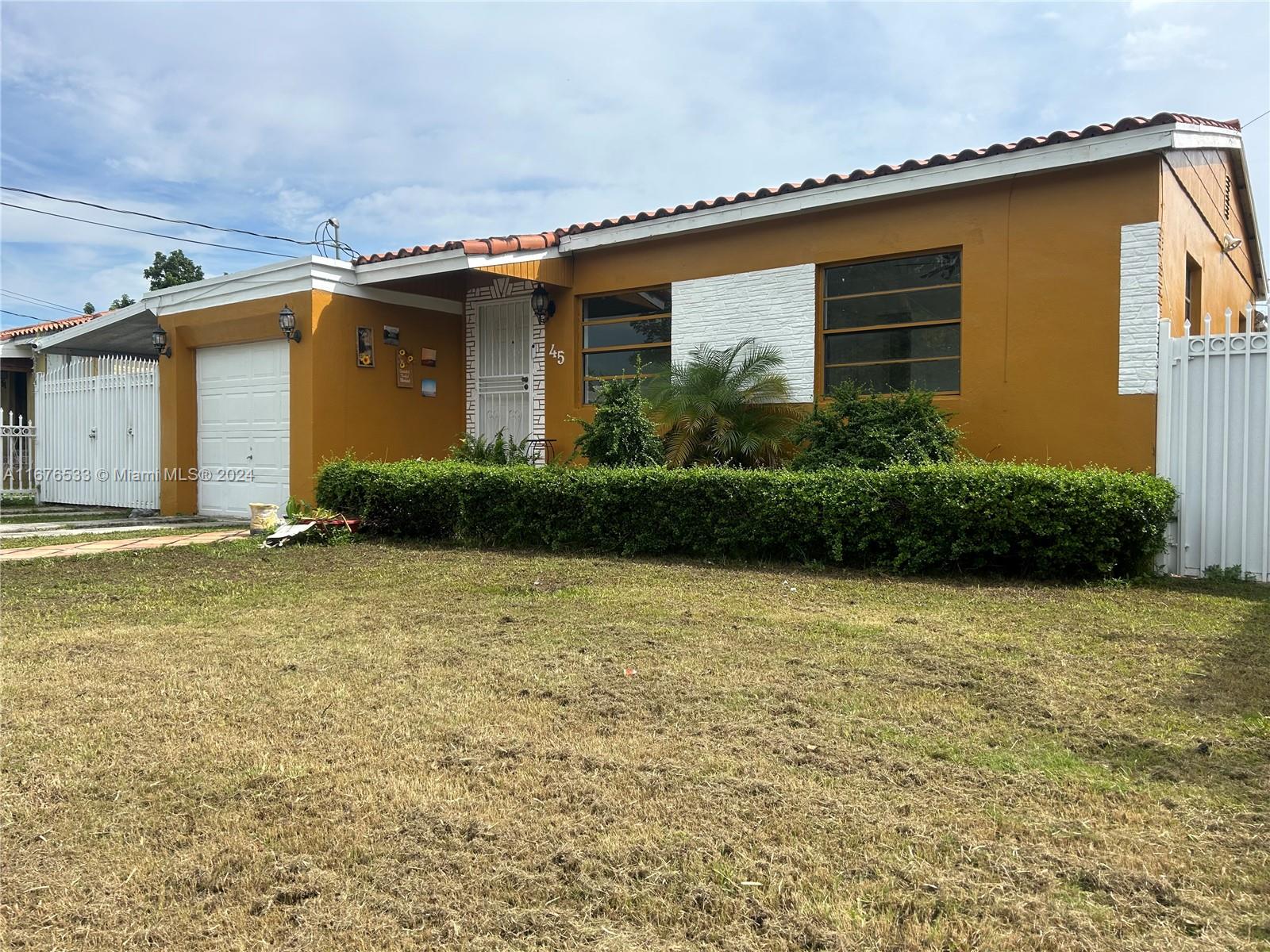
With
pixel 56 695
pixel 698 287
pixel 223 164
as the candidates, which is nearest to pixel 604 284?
pixel 698 287

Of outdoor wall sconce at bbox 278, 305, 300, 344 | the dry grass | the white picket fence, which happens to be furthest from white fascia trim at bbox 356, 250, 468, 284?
the white picket fence

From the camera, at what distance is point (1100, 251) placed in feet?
26.0

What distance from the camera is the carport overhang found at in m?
13.7

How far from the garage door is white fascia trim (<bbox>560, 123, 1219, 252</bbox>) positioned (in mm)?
4869

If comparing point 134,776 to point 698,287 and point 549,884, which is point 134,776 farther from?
point 698,287

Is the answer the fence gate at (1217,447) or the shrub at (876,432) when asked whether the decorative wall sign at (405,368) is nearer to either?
the shrub at (876,432)

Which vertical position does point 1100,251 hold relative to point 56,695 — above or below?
above

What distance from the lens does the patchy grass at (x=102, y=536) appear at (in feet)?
32.0

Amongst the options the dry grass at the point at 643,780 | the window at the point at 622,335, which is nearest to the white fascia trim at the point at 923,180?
the window at the point at 622,335

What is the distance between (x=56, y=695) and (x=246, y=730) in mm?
1219

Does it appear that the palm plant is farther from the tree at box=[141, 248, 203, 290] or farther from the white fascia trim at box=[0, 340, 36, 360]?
the tree at box=[141, 248, 203, 290]

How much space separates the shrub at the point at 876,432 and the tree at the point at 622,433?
1.57 m

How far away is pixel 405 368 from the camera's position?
12.3 m

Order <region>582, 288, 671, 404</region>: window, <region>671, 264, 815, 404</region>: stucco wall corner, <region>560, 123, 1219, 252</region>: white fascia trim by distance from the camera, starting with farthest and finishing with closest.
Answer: <region>582, 288, 671, 404</region>: window → <region>671, 264, 815, 404</region>: stucco wall corner → <region>560, 123, 1219, 252</region>: white fascia trim
